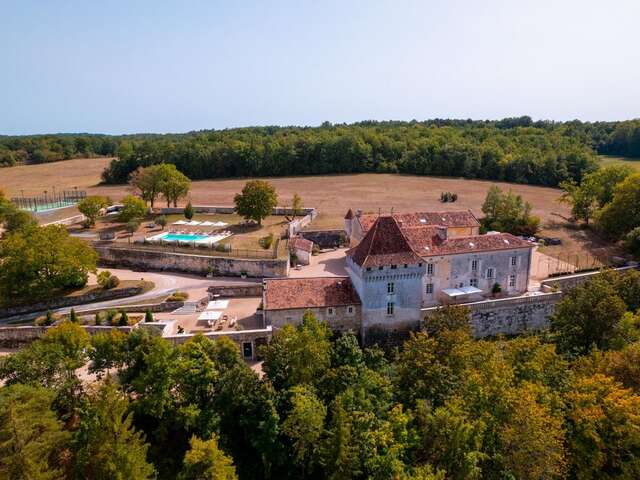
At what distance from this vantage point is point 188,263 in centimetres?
5753

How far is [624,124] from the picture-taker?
148 metres

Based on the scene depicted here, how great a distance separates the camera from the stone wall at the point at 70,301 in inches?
1879

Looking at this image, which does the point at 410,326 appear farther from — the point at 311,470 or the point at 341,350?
the point at 311,470

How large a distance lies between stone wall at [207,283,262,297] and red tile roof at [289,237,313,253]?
11.6m

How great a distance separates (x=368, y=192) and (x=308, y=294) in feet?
218

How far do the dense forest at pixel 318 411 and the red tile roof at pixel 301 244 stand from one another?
2600cm

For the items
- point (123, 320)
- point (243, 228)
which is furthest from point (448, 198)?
point (123, 320)

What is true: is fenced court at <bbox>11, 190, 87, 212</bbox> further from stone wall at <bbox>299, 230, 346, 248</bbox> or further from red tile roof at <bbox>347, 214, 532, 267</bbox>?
red tile roof at <bbox>347, 214, 532, 267</bbox>

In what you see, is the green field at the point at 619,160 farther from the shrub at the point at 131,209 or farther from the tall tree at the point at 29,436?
the tall tree at the point at 29,436

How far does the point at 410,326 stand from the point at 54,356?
28506mm

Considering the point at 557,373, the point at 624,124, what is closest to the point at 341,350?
the point at 557,373

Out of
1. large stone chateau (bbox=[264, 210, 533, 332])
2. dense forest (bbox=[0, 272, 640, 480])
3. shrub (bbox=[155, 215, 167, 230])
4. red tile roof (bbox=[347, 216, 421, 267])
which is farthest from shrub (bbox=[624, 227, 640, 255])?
shrub (bbox=[155, 215, 167, 230])

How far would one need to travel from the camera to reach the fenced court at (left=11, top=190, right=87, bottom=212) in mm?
88738

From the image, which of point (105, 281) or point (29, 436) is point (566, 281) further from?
point (29, 436)
